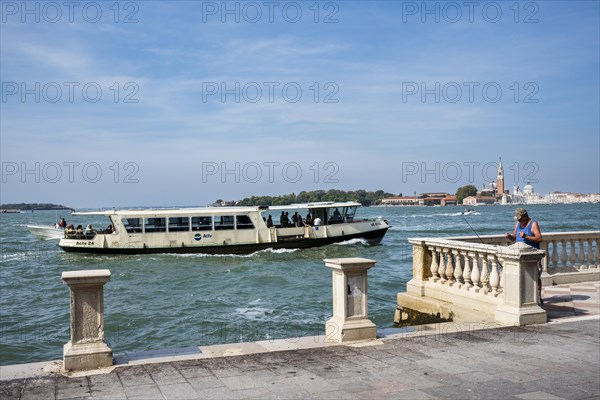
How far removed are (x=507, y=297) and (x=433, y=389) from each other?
11.7 ft

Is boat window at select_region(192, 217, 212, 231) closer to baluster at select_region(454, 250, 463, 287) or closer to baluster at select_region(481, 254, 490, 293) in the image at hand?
baluster at select_region(454, 250, 463, 287)

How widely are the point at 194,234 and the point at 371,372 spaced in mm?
30491

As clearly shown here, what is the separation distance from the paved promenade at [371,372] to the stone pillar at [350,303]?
23cm

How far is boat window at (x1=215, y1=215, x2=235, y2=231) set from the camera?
36812 mm

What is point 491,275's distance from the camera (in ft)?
30.6

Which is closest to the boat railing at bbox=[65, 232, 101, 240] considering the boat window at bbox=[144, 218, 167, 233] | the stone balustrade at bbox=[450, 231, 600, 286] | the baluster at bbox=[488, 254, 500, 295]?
the boat window at bbox=[144, 218, 167, 233]

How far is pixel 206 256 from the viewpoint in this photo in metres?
35.8

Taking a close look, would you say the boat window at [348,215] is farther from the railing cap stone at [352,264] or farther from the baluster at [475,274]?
the railing cap stone at [352,264]

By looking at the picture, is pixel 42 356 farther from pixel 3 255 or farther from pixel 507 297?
pixel 3 255

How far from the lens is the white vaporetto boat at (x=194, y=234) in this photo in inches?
1419

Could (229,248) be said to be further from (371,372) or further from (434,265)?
(371,372)

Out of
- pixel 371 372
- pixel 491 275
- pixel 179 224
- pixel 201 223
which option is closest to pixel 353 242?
pixel 201 223

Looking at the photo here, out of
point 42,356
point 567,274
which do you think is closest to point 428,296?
point 567,274

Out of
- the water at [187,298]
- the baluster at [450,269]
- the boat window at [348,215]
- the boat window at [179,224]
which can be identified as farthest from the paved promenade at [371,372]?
the boat window at [348,215]
